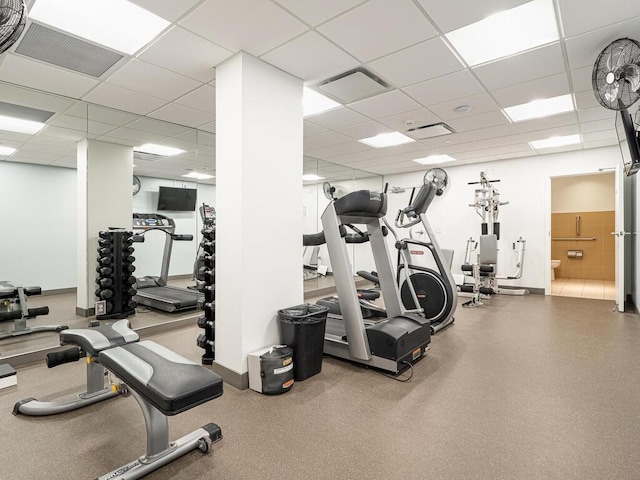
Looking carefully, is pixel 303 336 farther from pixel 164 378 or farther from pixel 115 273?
pixel 115 273

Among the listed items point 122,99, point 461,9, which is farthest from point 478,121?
point 122,99

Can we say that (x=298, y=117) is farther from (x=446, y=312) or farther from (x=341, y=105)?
(x=446, y=312)

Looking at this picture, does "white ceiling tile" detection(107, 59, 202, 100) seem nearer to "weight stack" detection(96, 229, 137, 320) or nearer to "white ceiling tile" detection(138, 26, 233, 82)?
"white ceiling tile" detection(138, 26, 233, 82)

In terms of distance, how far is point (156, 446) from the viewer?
1.75 m

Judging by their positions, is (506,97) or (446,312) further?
(446,312)

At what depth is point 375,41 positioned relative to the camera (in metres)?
2.71

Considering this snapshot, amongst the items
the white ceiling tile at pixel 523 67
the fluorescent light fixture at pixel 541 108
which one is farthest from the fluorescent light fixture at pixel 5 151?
the fluorescent light fixture at pixel 541 108

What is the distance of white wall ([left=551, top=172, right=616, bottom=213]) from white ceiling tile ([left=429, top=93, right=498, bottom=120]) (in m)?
5.67

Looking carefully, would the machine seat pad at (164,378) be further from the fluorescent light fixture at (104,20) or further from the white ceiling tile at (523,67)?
the white ceiling tile at (523,67)

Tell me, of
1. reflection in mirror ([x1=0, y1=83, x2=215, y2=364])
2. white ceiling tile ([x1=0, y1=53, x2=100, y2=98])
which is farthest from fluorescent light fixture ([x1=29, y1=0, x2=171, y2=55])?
reflection in mirror ([x1=0, y1=83, x2=215, y2=364])

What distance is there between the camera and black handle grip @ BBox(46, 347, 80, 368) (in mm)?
2281

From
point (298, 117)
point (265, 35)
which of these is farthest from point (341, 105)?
point (265, 35)

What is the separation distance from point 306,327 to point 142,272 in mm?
4063

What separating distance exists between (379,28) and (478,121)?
9.02 feet
